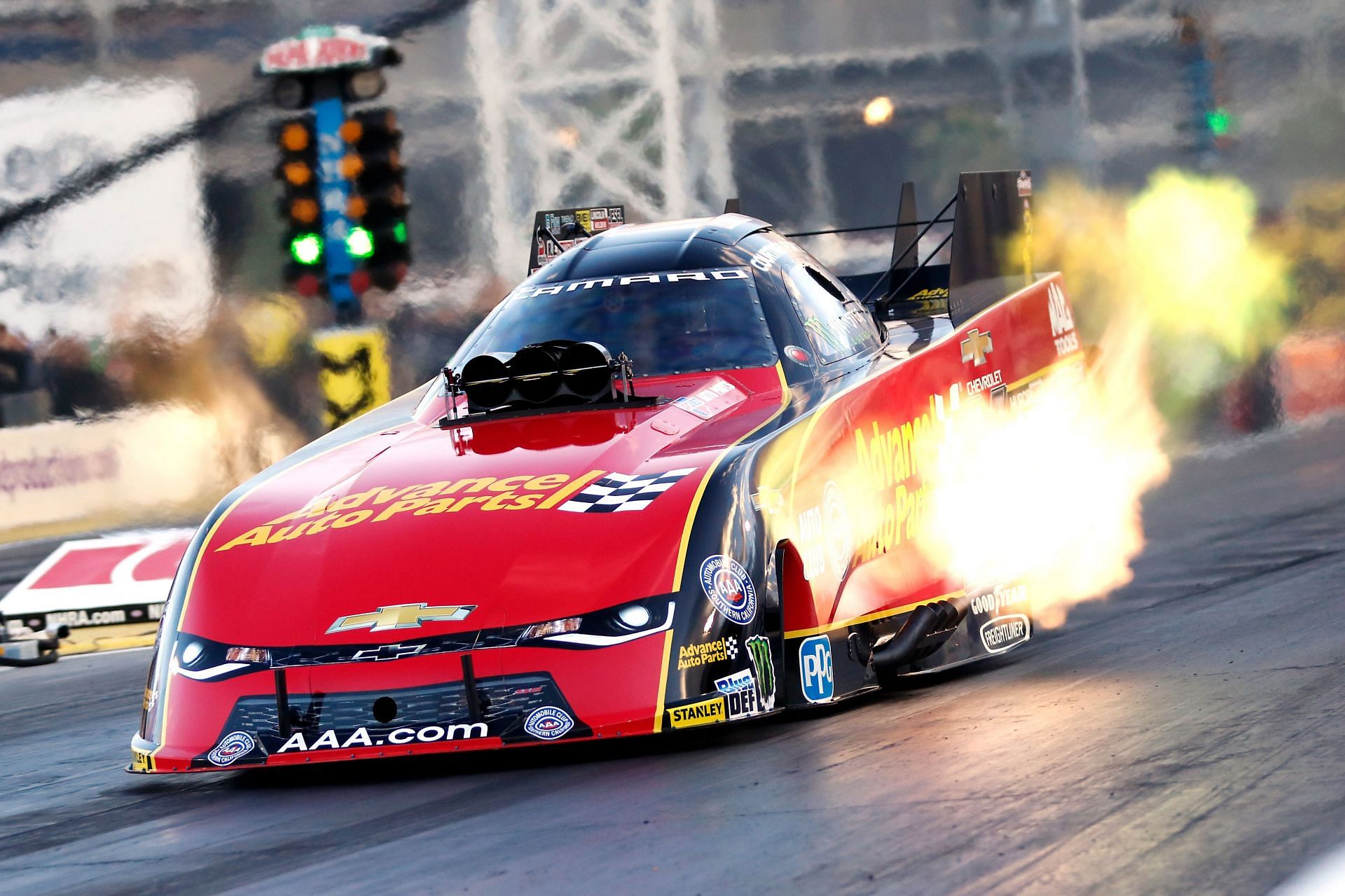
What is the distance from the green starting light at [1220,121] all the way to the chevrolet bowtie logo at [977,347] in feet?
34.4

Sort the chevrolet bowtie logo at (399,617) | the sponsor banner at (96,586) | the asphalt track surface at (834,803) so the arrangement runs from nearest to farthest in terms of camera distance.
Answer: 1. the asphalt track surface at (834,803)
2. the chevrolet bowtie logo at (399,617)
3. the sponsor banner at (96,586)

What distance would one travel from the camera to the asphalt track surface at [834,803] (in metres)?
3.76

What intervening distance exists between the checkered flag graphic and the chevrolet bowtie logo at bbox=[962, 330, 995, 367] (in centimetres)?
235

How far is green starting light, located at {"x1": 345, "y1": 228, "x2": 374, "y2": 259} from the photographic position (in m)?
→ 14.2

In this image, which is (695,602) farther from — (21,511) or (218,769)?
(21,511)

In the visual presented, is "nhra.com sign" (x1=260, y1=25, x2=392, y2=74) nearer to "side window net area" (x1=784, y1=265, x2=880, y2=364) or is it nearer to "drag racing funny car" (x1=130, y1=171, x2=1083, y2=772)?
"drag racing funny car" (x1=130, y1=171, x2=1083, y2=772)

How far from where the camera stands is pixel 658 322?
6723 mm

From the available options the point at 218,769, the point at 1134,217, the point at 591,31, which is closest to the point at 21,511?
the point at 591,31

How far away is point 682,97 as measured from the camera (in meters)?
16.1

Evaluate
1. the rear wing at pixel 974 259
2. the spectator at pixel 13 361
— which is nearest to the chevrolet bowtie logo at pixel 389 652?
the rear wing at pixel 974 259

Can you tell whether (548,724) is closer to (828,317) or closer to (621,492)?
(621,492)

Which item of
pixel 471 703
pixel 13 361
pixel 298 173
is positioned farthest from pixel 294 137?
pixel 471 703

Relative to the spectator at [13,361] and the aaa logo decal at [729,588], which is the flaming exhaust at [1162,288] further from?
the aaa logo decal at [729,588]

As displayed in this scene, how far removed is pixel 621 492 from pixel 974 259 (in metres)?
3.52
